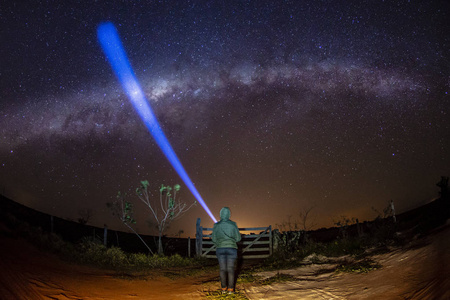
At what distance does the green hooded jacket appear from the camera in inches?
254

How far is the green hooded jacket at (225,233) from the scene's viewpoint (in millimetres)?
6457

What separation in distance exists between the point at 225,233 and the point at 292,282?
2.67m

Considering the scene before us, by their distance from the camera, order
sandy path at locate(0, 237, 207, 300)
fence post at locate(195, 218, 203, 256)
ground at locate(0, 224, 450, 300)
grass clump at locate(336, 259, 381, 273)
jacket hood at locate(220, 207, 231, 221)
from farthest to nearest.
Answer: fence post at locate(195, 218, 203, 256) < grass clump at locate(336, 259, 381, 273) < jacket hood at locate(220, 207, 231, 221) < sandy path at locate(0, 237, 207, 300) < ground at locate(0, 224, 450, 300)

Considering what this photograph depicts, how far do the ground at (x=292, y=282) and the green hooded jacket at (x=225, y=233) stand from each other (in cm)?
126

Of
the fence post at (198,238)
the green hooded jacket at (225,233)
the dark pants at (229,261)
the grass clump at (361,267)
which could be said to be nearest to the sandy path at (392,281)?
the grass clump at (361,267)

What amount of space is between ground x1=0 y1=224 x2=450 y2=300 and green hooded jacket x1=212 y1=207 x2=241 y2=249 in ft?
4.15

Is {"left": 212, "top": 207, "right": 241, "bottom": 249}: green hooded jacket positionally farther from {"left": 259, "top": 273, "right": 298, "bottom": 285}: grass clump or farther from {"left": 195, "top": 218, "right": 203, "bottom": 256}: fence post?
{"left": 195, "top": 218, "right": 203, "bottom": 256}: fence post

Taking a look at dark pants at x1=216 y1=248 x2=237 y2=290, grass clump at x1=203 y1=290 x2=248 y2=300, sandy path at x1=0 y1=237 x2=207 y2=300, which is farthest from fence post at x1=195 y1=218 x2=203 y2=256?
dark pants at x1=216 y1=248 x2=237 y2=290

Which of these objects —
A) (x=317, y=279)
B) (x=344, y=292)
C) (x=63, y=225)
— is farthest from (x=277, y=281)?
(x=63, y=225)

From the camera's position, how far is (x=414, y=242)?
8305 mm

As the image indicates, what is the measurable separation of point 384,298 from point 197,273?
7.11 meters

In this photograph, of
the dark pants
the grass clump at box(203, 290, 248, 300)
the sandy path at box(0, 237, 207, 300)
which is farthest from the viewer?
the dark pants

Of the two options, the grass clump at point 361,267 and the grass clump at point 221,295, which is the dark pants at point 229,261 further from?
the grass clump at point 361,267

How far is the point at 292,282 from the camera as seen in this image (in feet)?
24.6
